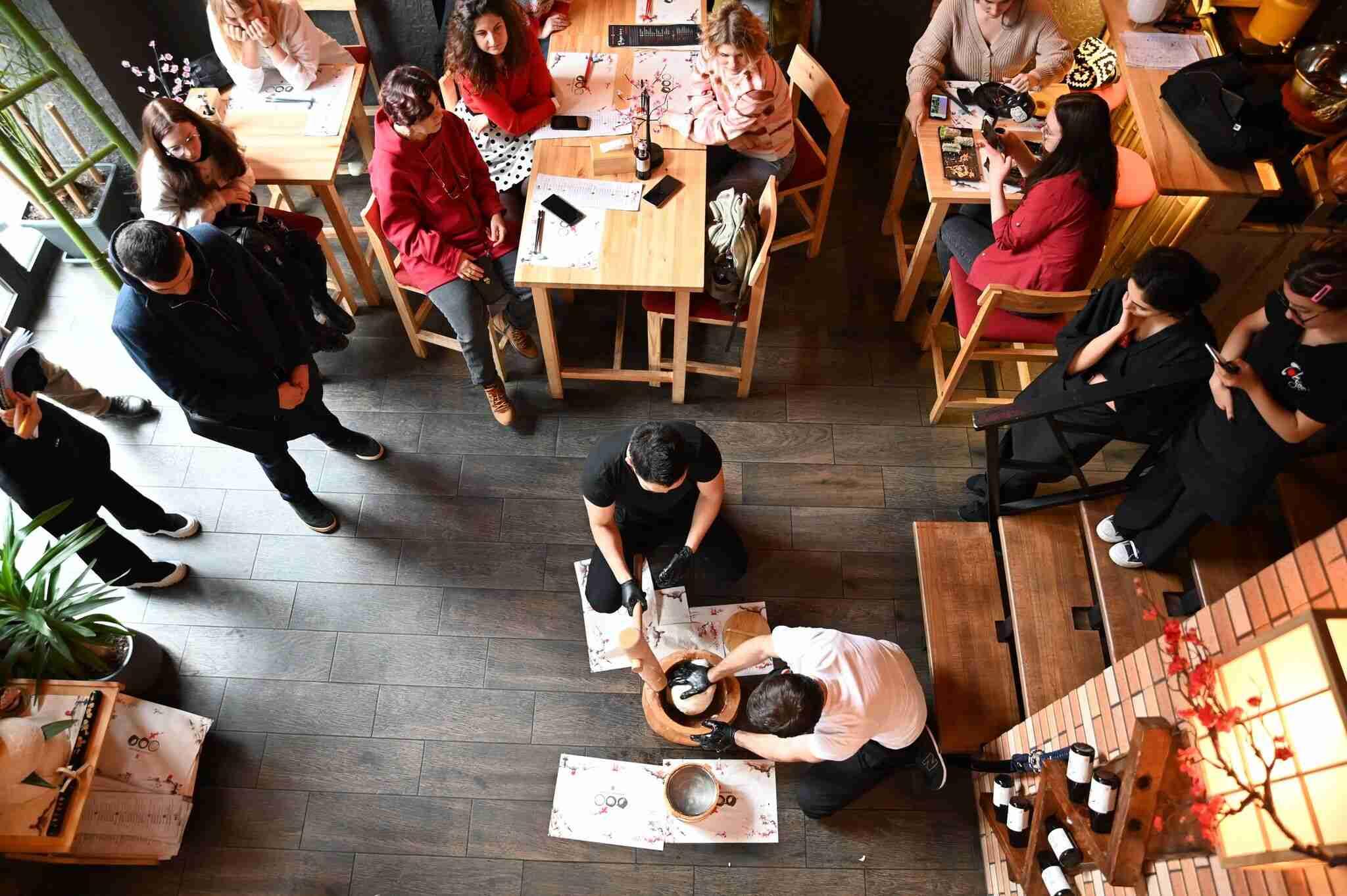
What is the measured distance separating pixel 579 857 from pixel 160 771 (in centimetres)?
142

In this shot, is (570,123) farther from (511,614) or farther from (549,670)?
(549,670)

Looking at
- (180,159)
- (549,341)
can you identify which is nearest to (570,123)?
(549,341)

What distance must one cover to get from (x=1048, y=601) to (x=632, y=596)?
1.48 meters

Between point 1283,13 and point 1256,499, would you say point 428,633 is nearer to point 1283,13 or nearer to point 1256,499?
point 1256,499

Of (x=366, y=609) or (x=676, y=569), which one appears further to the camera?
(x=366, y=609)

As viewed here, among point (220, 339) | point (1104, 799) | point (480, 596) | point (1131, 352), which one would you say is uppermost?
point (220, 339)

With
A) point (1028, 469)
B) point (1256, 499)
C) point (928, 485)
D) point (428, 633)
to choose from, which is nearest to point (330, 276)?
point (428, 633)

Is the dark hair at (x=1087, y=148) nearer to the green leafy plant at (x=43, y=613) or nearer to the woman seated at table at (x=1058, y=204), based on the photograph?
the woman seated at table at (x=1058, y=204)

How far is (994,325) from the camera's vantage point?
322 centimetres

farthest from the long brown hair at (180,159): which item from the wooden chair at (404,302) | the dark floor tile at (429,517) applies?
the dark floor tile at (429,517)

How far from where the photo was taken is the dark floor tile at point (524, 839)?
9.09 feet

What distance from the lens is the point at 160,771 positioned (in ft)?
8.99

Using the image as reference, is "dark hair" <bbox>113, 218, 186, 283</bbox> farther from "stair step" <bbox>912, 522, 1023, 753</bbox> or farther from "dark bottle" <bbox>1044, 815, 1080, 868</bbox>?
"dark bottle" <bbox>1044, 815, 1080, 868</bbox>

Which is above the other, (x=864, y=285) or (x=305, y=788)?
(x=864, y=285)
